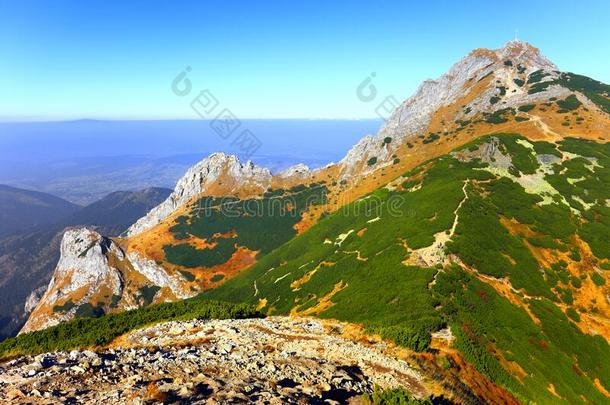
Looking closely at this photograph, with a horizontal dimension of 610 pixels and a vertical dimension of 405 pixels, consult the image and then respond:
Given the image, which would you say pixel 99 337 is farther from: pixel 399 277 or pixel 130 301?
pixel 130 301

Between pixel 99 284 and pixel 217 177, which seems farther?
pixel 217 177

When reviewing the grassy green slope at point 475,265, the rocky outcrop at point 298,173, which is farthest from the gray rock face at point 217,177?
the grassy green slope at point 475,265

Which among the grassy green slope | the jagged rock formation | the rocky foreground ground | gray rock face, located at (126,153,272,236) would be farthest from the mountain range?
the rocky foreground ground

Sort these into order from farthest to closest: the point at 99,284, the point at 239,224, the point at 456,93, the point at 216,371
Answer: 1. the point at 456,93
2. the point at 239,224
3. the point at 99,284
4. the point at 216,371

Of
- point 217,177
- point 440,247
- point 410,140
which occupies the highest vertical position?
point 410,140

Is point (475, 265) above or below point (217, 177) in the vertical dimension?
below

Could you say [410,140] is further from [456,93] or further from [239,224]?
[239,224]

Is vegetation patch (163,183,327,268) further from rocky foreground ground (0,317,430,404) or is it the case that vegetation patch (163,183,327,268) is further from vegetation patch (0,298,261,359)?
rocky foreground ground (0,317,430,404)

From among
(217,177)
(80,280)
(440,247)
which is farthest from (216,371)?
(217,177)

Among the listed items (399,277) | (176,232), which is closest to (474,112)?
(399,277)
